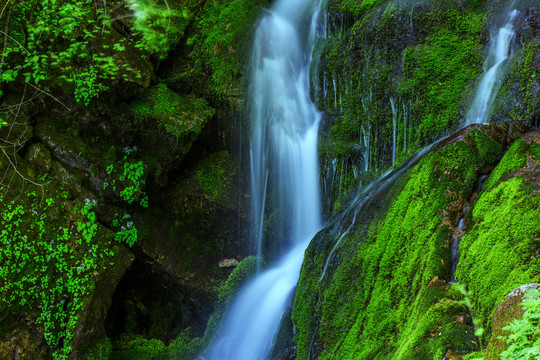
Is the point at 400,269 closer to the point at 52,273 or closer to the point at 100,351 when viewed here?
the point at 100,351

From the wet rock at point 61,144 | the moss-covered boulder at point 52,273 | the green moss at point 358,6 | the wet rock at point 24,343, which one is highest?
the green moss at point 358,6

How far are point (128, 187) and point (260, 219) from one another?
264cm

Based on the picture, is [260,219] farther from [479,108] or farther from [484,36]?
[484,36]

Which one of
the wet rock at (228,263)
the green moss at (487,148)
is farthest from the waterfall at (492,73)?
the wet rock at (228,263)

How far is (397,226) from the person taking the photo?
369 cm

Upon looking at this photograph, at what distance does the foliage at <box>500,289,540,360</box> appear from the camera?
71.0 inches

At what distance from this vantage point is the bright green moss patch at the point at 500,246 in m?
2.44

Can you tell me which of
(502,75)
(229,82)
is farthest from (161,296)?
(502,75)

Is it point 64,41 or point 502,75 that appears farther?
point 64,41

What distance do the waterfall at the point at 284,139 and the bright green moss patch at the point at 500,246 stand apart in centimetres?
370

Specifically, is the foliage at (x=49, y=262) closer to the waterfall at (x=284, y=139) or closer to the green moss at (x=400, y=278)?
the waterfall at (x=284, y=139)

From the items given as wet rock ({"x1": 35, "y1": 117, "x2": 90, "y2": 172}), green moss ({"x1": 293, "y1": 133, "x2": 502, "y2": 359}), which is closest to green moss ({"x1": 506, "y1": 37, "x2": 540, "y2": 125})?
green moss ({"x1": 293, "y1": 133, "x2": 502, "y2": 359})

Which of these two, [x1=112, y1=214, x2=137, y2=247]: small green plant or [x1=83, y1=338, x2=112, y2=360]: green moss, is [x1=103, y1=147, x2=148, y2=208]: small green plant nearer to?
[x1=112, y1=214, x2=137, y2=247]: small green plant

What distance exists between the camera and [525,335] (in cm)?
187
